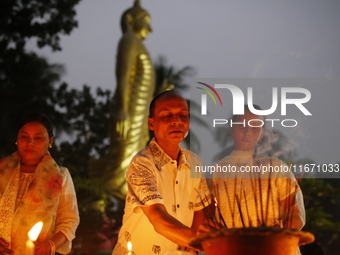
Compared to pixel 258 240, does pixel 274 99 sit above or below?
above

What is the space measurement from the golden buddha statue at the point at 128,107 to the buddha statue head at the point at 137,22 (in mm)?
337

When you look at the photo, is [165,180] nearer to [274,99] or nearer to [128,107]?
[274,99]

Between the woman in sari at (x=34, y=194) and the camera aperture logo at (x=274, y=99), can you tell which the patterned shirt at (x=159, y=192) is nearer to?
the woman in sari at (x=34, y=194)

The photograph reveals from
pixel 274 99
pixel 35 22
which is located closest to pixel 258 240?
pixel 274 99

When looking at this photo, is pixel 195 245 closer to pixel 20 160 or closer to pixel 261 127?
pixel 261 127

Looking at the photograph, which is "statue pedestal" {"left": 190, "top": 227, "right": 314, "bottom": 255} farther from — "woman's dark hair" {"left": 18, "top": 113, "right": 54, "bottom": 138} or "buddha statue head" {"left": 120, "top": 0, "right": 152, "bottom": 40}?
"buddha statue head" {"left": 120, "top": 0, "right": 152, "bottom": 40}

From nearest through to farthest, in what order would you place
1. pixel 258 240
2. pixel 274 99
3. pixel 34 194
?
pixel 258 240 → pixel 34 194 → pixel 274 99

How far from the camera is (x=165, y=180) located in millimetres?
2301

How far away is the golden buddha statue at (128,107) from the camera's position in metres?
8.51

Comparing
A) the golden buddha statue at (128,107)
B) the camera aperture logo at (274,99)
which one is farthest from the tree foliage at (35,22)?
the camera aperture logo at (274,99)

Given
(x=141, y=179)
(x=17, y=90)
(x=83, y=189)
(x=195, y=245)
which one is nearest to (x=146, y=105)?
(x=83, y=189)

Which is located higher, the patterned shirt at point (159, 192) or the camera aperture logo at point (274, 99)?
the camera aperture logo at point (274, 99)

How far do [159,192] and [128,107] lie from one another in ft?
20.8

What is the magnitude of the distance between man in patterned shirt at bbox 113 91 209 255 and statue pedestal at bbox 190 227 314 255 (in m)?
0.85
